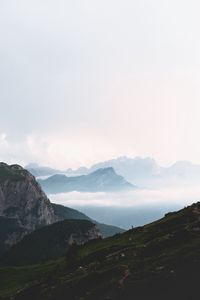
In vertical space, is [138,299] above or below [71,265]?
below

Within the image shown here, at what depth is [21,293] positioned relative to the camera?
289 feet

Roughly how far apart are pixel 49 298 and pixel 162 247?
62.2ft

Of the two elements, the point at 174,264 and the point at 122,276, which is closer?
the point at 174,264

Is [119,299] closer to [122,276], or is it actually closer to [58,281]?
[122,276]

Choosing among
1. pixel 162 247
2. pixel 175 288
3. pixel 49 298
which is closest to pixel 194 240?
pixel 162 247

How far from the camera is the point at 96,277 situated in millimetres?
70312

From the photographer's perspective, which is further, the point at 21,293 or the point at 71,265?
the point at 71,265

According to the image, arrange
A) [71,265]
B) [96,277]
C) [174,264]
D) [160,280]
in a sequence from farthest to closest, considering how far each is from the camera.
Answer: [71,265], [96,277], [174,264], [160,280]

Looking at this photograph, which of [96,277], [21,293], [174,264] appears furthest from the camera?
[21,293]

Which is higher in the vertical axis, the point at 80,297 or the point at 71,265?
the point at 71,265

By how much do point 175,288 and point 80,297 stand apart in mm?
16078

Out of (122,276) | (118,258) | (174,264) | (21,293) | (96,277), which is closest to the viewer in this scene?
(174,264)

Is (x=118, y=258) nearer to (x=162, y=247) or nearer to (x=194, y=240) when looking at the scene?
(x=162, y=247)

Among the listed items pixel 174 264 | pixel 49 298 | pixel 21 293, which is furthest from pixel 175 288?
pixel 21 293
